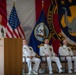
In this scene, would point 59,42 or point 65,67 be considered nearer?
point 65,67

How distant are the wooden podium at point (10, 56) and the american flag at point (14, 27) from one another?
383cm

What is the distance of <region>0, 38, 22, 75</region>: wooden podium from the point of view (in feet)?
14.3

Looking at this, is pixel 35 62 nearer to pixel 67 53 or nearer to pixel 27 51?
pixel 27 51

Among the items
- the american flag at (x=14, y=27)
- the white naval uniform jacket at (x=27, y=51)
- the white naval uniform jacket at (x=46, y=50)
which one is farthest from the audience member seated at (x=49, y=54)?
the american flag at (x=14, y=27)

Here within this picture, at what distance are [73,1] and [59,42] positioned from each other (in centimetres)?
172

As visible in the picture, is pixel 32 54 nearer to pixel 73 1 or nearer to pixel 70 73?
pixel 70 73

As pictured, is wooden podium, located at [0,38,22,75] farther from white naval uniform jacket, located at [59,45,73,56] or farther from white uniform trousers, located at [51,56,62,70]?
white naval uniform jacket, located at [59,45,73,56]

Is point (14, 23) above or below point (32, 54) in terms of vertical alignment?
above

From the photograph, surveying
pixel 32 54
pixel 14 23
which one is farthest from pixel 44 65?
pixel 14 23

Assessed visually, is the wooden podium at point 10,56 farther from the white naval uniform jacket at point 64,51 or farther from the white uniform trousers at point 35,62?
the white naval uniform jacket at point 64,51

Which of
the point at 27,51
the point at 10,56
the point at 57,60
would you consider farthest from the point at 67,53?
the point at 10,56

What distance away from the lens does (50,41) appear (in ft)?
29.7

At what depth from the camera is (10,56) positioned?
443cm

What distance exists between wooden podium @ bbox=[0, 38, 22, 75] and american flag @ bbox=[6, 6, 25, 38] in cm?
383
